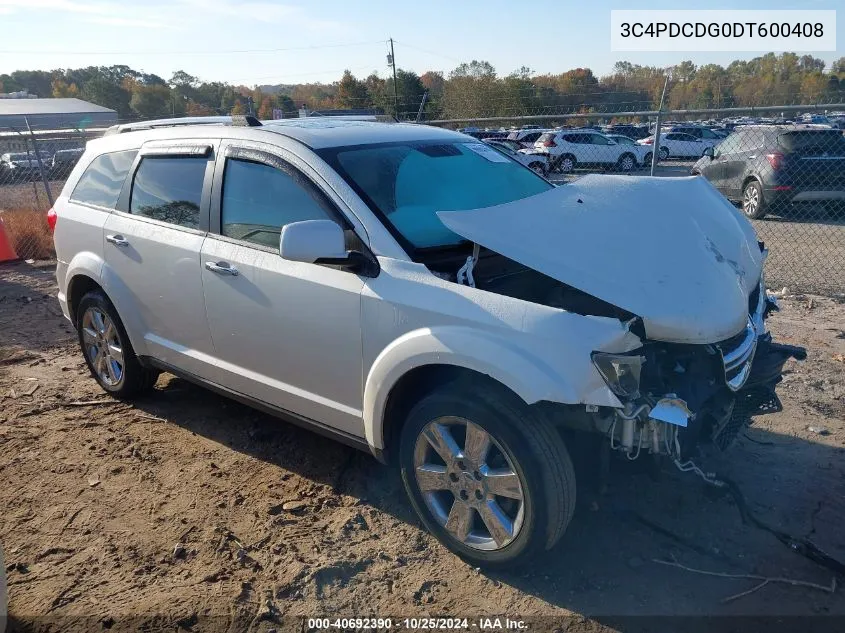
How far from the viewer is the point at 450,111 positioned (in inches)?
995

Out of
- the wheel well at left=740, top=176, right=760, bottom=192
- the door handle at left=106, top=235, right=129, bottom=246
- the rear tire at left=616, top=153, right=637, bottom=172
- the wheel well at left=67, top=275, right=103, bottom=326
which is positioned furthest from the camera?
the rear tire at left=616, top=153, right=637, bottom=172

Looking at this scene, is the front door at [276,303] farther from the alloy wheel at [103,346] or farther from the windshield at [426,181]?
the alloy wheel at [103,346]

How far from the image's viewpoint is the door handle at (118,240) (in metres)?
4.35

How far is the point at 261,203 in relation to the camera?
144 inches

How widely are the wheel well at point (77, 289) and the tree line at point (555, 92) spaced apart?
277 inches

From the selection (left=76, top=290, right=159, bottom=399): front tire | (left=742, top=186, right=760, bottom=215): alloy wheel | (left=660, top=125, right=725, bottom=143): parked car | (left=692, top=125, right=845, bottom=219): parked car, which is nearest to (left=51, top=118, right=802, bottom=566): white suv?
(left=76, top=290, right=159, bottom=399): front tire

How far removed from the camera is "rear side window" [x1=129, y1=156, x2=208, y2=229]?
4.01 meters

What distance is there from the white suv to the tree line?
6.14 m

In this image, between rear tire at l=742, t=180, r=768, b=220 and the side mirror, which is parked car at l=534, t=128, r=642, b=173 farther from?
the side mirror

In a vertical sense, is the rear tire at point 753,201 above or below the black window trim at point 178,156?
below

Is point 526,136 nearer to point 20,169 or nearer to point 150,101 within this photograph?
point 20,169

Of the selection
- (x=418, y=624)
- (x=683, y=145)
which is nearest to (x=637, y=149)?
(x=683, y=145)

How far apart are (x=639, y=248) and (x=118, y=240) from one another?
3177mm

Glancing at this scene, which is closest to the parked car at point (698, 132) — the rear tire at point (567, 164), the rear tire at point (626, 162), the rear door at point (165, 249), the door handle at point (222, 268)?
the rear tire at point (626, 162)
